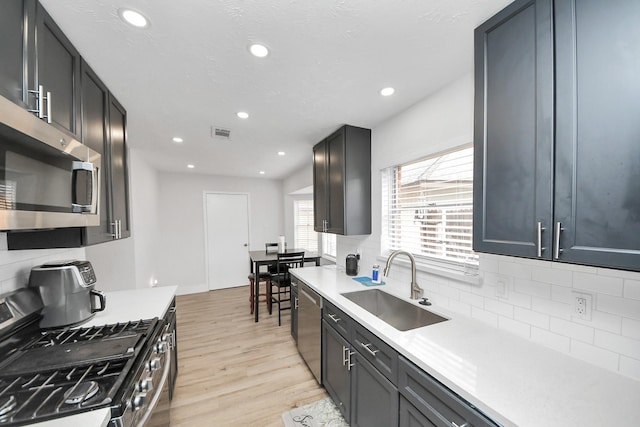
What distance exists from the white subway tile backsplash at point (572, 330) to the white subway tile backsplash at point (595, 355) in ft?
0.08

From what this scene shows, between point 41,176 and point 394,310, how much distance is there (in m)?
2.17

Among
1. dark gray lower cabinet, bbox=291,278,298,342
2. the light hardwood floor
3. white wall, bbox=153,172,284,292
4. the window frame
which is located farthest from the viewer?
white wall, bbox=153,172,284,292

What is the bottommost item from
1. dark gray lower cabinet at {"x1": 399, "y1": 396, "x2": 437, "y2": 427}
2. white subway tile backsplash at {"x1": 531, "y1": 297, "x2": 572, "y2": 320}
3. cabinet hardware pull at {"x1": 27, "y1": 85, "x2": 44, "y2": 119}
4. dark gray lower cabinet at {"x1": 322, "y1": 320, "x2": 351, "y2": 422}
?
dark gray lower cabinet at {"x1": 322, "y1": 320, "x2": 351, "y2": 422}

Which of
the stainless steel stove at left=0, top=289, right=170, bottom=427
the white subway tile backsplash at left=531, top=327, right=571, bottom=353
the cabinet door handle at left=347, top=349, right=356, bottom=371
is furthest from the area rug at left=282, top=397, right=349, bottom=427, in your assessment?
the white subway tile backsplash at left=531, top=327, right=571, bottom=353

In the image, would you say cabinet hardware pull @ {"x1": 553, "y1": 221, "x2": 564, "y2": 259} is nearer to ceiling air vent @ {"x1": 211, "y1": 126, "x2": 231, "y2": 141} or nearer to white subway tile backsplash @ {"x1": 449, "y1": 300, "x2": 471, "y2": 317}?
white subway tile backsplash @ {"x1": 449, "y1": 300, "x2": 471, "y2": 317}

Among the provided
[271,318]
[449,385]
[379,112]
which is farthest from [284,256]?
[449,385]

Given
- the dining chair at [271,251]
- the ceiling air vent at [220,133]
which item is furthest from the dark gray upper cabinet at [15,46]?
the dining chair at [271,251]

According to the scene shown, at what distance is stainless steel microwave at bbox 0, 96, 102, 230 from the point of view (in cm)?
71

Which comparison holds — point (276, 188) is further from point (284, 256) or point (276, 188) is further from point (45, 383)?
point (45, 383)

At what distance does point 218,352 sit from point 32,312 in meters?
1.85

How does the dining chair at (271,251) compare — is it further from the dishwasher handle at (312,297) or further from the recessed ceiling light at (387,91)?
the recessed ceiling light at (387,91)

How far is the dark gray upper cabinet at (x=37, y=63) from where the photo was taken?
0.87 m

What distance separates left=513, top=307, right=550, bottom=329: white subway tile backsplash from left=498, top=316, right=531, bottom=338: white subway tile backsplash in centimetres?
3

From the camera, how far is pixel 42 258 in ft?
4.98
